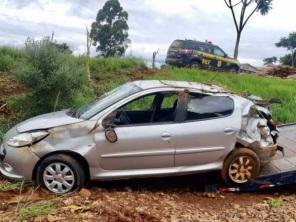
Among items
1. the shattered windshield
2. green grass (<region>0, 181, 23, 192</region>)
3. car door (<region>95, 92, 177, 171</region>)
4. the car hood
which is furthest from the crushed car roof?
green grass (<region>0, 181, 23, 192</region>)

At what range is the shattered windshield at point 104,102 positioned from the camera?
23.7 feet

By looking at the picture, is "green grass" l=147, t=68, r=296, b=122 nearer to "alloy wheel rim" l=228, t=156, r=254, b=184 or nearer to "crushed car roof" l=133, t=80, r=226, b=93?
"crushed car roof" l=133, t=80, r=226, b=93

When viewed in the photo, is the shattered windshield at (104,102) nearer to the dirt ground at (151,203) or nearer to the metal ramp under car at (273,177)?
Answer: the dirt ground at (151,203)

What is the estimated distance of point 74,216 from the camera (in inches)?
213

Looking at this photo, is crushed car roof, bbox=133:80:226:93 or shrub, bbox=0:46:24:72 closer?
crushed car roof, bbox=133:80:226:93

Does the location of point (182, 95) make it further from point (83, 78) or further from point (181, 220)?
point (83, 78)

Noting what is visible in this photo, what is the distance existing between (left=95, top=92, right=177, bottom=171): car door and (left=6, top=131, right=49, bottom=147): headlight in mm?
724

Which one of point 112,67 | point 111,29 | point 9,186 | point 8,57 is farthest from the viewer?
point 111,29

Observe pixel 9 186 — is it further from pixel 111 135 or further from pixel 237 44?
pixel 237 44

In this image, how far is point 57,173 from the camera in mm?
6855

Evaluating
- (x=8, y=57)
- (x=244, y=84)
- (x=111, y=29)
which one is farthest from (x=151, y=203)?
(x=111, y=29)

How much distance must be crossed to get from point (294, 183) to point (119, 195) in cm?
248

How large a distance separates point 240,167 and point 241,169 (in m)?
0.03

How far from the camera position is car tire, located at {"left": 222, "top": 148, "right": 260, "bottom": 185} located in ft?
23.8
